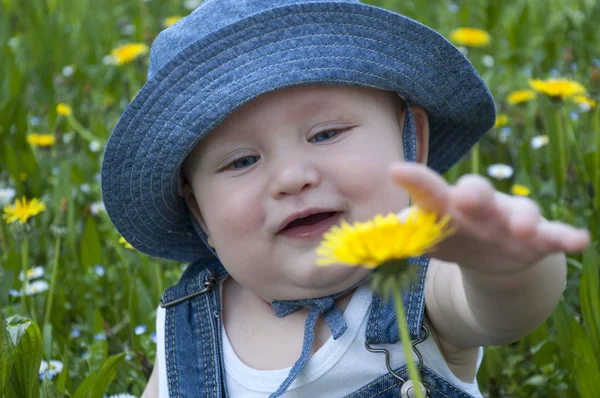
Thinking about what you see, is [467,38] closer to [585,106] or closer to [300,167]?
[585,106]

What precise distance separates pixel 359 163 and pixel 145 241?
45 centimetres

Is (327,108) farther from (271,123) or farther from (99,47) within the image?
(99,47)

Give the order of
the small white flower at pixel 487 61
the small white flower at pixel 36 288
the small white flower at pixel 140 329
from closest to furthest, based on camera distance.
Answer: the small white flower at pixel 140 329, the small white flower at pixel 36 288, the small white flower at pixel 487 61

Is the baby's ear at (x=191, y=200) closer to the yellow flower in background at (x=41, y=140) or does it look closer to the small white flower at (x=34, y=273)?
the small white flower at (x=34, y=273)

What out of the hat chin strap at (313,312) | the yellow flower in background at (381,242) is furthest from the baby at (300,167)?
the yellow flower in background at (381,242)

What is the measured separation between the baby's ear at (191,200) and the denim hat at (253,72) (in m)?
0.01

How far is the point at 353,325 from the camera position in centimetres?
119

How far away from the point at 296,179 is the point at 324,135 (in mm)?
91

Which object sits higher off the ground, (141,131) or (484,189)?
(484,189)

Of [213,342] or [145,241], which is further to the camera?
[145,241]

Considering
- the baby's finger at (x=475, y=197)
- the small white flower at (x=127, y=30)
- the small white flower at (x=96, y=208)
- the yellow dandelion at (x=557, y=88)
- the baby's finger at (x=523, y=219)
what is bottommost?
the small white flower at (x=127, y=30)

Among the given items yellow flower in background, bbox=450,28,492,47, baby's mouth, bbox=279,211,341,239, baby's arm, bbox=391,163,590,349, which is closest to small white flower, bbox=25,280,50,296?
baby's mouth, bbox=279,211,341,239

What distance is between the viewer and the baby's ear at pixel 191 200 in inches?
51.8

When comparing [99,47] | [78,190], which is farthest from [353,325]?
[99,47]
